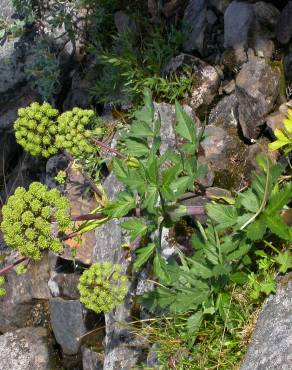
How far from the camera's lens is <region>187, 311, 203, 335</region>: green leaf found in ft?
12.5

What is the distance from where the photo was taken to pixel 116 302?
12.8 ft

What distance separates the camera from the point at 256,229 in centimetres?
328

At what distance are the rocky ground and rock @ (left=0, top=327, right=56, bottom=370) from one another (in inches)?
0.4

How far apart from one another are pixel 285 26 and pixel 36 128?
2089mm

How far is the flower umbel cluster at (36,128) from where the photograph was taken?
3898mm

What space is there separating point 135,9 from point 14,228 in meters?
3.42

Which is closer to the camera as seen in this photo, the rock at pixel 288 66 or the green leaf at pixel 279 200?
the green leaf at pixel 279 200

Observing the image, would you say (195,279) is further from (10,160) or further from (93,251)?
(10,160)

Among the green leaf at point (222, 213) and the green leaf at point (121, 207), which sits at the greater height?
the green leaf at point (121, 207)

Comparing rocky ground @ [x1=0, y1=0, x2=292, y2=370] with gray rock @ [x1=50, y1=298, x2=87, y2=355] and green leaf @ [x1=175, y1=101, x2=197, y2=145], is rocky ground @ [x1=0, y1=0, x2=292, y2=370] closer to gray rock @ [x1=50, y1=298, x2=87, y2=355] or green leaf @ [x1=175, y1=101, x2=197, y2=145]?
gray rock @ [x1=50, y1=298, x2=87, y2=355]

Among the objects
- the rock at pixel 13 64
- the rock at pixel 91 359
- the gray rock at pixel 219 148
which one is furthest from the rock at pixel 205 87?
the rock at pixel 13 64

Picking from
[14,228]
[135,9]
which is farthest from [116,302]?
[135,9]

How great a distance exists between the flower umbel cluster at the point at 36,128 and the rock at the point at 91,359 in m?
2.26

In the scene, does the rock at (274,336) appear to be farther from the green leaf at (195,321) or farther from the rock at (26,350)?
the rock at (26,350)
